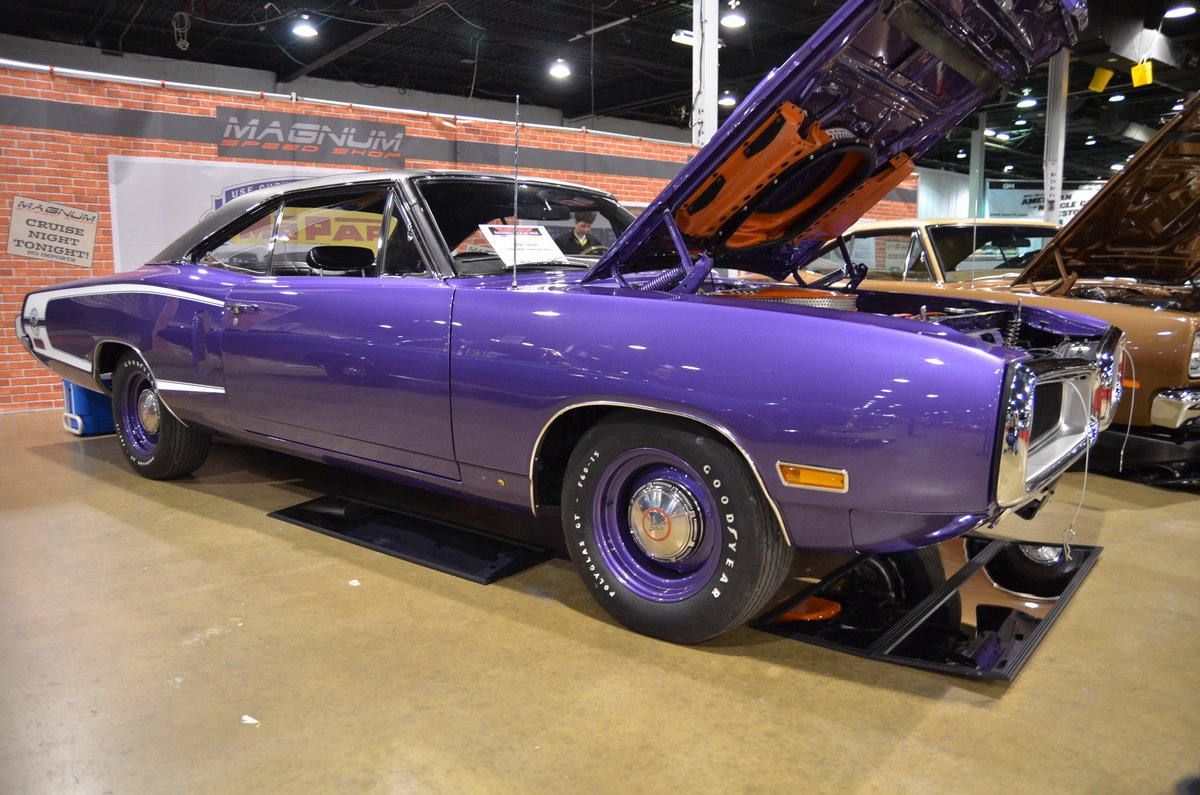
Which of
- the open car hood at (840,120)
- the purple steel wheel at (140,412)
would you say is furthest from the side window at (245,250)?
the open car hood at (840,120)

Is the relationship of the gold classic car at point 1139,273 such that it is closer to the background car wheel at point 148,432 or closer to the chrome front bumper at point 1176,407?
the chrome front bumper at point 1176,407

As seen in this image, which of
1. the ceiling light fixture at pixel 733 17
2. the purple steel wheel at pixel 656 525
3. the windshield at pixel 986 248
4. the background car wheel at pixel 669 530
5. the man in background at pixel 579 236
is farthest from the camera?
the ceiling light fixture at pixel 733 17

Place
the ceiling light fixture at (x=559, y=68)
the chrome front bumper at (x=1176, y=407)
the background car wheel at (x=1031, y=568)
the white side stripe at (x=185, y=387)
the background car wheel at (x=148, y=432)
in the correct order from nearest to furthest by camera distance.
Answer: the background car wheel at (x=1031, y=568) → the white side stripe at (x=185, y=387) → the chrome front bumper at (x=1176, y=407) → the background car wheel at (x=148, y=432) → the ceiling light fixture at (x=559, y=68)

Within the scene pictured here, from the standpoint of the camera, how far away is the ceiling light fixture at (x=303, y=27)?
11.9 meters

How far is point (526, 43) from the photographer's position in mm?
13898

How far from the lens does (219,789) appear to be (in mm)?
1757

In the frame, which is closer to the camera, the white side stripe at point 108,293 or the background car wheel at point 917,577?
the background car wheel at point 917,577

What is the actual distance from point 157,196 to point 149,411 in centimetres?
339

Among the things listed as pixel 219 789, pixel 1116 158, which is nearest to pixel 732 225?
pixel 219 789

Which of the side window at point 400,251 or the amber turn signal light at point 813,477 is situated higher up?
the side window at point 400,251

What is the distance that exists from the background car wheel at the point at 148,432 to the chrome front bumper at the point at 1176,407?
480cm

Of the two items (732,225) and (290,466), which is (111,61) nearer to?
(290,466)

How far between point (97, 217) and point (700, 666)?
655cm

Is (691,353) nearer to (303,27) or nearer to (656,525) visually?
(656,525)
